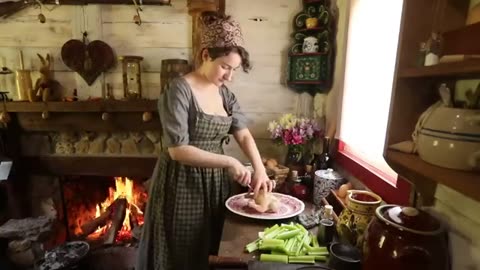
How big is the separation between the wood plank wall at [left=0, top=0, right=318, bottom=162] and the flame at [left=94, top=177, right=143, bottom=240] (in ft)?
2.10

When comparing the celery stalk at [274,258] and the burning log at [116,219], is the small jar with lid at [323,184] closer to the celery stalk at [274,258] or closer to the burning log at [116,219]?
the celery stalk at [274,258]

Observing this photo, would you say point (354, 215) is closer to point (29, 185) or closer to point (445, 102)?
point (445, 102)

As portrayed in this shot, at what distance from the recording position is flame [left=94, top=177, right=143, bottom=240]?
2.08 m

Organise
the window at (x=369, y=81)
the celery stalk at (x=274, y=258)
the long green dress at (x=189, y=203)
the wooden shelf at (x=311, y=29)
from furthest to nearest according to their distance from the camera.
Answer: the wooden shelf at (x=311, y=29) < the long green dress at (x=189, y=203) < the window at (x=369, y=81) < the celery stalk at (x=274, y=258)

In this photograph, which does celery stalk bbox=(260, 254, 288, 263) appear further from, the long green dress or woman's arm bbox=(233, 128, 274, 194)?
the long green dress

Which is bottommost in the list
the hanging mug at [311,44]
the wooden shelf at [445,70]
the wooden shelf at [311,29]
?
the wooden shelf at [445,70]

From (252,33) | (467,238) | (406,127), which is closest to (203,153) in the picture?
(406,127)

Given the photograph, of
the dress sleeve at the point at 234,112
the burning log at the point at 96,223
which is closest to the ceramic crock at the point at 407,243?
the dress sleeve at the point at 234,112

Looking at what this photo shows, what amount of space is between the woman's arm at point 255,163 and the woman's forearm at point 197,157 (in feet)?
0.47

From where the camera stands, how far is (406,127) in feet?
2.12

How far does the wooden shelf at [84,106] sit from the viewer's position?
174cm

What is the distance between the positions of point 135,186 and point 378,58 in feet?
5.55

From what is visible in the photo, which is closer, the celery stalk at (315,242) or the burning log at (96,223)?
the celery stalk at (315,242)

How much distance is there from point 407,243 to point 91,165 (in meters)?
1.83
